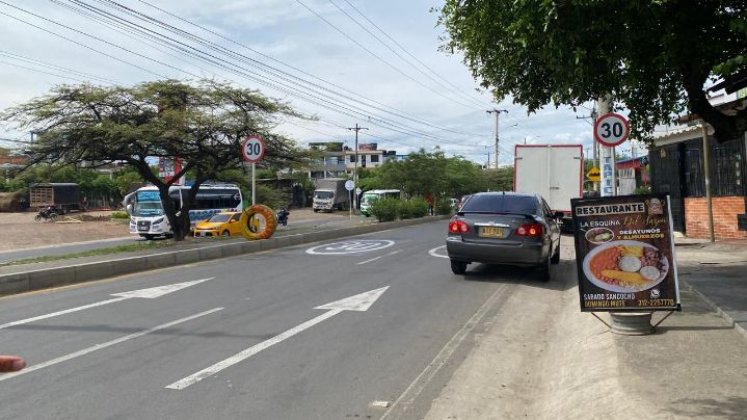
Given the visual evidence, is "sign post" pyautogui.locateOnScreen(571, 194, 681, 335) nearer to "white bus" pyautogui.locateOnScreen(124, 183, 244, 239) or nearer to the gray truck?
"white bus" pyautogui.locateOnScreen(124, 183, 244, 239)

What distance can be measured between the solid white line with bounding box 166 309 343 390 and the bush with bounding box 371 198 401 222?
26716 mm

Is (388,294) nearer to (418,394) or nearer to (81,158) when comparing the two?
(418,394)

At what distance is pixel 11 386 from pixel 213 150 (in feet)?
55.2

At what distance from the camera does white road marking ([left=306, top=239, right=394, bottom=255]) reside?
17.2m

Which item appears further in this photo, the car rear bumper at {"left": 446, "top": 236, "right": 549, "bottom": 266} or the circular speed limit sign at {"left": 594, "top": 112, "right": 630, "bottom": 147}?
the car rear bumper at {"left": 446, "top": 236, "right": 549, "bottom": 266}

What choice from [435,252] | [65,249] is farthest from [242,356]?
[65,249]

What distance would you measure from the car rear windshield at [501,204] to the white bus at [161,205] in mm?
18078

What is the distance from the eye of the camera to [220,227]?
27375mm

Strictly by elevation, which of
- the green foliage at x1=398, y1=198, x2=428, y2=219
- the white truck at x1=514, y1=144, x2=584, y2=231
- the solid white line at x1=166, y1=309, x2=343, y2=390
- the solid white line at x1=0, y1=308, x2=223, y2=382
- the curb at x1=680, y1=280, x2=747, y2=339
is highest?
the white truck at x1=514, y1=144, x2=584, y2=231

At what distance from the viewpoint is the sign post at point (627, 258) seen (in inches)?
246

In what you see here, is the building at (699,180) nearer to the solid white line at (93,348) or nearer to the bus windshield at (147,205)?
the solid white line at (93,348)

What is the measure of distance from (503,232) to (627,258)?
4438 mm

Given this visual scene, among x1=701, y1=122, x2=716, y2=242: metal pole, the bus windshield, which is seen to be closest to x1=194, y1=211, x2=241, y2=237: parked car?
the bus windshield

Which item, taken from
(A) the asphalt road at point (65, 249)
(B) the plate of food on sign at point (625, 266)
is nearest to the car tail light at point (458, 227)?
(B) the plate of food on sign at point (625, 266)
